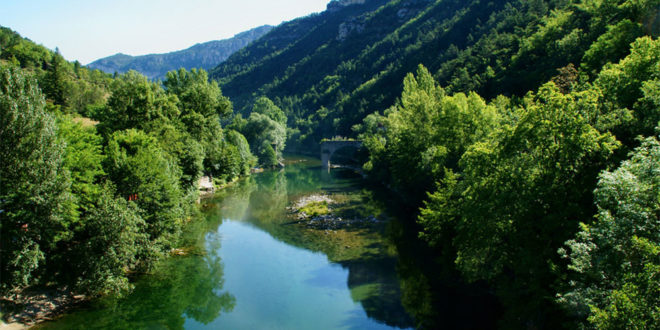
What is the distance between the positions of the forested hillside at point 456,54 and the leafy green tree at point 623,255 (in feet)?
99.8

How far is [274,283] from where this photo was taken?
2764 centimetres

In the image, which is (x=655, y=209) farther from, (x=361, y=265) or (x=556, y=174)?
(x=361, y=265)

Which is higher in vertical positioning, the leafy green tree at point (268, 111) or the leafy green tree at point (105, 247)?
the leafy green tree at point (268, 111)

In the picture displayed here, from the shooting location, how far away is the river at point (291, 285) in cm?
2247

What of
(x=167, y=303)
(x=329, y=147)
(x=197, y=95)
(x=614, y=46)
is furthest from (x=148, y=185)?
(x=329, y=147)

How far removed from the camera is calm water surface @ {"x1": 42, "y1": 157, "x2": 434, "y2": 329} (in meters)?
22.6

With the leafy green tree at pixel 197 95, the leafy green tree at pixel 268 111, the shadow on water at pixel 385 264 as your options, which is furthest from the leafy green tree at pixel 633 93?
the leafy green tree at pixel 268 111

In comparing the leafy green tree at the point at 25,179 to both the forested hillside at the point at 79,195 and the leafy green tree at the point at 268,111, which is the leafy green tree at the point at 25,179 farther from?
the leafy green tree at the point at 268,111

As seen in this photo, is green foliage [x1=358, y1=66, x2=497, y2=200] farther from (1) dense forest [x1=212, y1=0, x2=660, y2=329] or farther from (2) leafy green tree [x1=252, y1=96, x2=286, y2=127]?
(2) leafy green tree [x1=252, y1=96, x2=286, y2=127]

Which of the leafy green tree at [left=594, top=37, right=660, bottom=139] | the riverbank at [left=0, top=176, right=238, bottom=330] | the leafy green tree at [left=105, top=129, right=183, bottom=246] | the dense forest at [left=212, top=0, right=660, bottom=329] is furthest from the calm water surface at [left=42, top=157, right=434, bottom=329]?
the leafy green tree at [left=594, top=37, right=660, bottom=139]

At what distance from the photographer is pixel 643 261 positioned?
1114 cm

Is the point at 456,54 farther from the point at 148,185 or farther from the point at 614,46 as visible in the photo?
the point at 148,185

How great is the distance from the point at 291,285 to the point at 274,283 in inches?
47.9

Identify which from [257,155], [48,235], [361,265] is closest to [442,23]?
[257,155]
